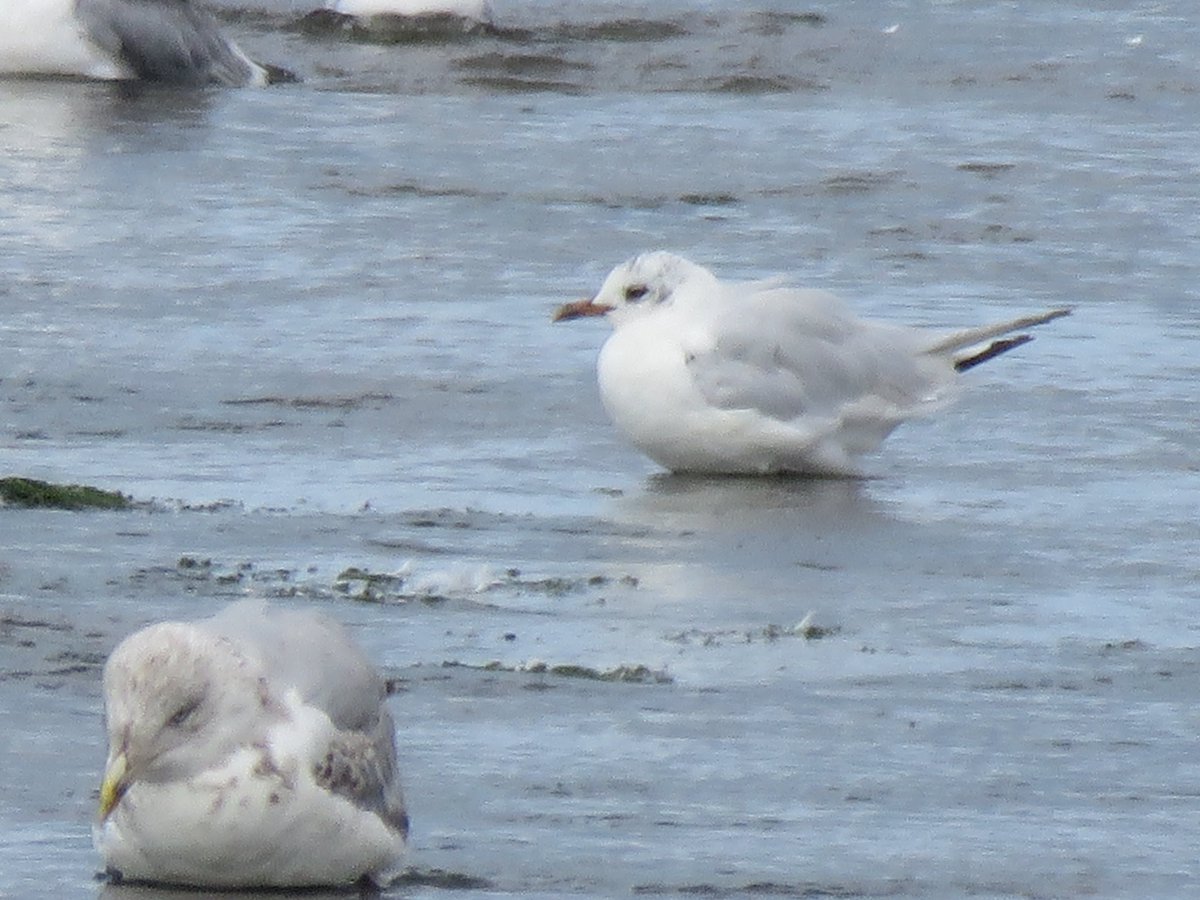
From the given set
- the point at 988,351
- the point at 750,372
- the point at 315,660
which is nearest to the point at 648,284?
the point at 750,372

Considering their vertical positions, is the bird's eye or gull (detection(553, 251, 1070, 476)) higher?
the bird's eye

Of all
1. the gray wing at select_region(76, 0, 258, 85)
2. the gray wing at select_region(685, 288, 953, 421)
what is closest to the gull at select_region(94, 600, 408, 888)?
the gray wing at select_region(685, 288, 953, 421)

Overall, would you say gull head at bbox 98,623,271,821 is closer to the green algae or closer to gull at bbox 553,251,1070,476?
the green algae

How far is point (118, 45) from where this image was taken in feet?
52.3

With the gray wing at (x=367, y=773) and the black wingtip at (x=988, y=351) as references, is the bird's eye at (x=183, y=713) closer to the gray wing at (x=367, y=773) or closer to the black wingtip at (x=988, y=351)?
the gray wing at (x=367, y=773)

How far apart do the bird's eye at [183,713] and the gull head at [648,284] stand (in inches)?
177

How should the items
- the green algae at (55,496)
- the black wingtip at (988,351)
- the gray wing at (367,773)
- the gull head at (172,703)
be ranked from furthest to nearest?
the black wingtip at (988,351) → the green algae at (55,496) → the gray wing at (367,773) → the gull head at (172,703)

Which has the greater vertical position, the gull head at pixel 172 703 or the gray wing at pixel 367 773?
the gull head at pixel 172 703

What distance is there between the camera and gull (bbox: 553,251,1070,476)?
8625 mm

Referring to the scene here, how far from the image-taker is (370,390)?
935 centimetres

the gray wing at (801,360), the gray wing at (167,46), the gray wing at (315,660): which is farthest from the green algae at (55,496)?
the gray wing at (167,46)

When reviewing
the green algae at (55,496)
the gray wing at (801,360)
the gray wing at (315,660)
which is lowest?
the gray wing at (801,360)

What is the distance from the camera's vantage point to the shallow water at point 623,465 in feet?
17.5

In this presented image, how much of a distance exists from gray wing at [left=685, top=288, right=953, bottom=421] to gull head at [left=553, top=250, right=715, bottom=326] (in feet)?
0.48
